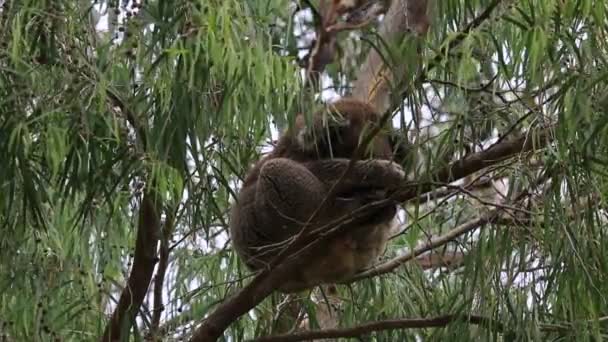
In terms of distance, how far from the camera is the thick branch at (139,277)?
3746 mm

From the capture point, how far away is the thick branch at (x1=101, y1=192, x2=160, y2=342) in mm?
3746

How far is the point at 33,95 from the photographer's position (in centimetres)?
337

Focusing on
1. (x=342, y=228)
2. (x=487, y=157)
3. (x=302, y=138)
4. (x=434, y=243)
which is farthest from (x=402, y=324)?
(x=302, y=138)

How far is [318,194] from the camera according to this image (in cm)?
445

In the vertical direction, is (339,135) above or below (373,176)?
above

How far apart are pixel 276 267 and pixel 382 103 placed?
0.86 m

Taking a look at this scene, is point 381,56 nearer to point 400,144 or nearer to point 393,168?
point 400,144

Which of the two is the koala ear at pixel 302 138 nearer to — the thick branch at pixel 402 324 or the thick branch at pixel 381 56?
the thick branch at pixel 381 56

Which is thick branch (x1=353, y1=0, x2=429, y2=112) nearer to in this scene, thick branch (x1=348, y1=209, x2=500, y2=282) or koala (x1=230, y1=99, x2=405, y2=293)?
koala (x1=230, y1=99, x2=405, y2=293)

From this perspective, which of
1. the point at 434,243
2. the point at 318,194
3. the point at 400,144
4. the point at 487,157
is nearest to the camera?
the point at 487,157

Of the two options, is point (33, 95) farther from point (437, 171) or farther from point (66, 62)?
point (437, 171)

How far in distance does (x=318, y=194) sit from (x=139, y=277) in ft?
3.02

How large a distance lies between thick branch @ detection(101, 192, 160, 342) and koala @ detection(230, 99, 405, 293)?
0.54 meters

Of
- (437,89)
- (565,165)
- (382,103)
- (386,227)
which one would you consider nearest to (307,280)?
(386,227)
